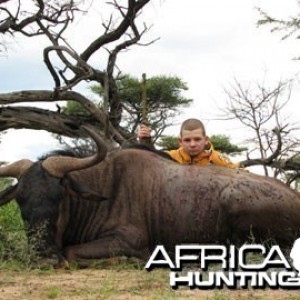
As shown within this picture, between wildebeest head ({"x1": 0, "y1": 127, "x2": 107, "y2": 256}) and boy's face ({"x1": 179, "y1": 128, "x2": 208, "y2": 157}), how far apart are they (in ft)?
2.44

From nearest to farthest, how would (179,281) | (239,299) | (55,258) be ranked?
(239,299), (179,281), (55,258)

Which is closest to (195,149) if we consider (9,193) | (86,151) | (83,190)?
(86,151)

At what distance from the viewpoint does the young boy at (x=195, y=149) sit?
5.59 metres

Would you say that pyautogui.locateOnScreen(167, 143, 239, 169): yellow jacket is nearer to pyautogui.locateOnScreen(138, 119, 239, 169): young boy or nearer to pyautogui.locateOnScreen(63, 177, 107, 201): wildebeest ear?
pyautogui.locateOnScreen(138, 119, 239, 169): young boy

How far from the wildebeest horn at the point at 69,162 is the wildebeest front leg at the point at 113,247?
52 cm

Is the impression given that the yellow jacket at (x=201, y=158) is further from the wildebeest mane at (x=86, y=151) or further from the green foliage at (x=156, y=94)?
the green foliage at (x=156, y=94)

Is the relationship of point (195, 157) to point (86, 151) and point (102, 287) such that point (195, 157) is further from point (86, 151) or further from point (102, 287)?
point (102, 287)

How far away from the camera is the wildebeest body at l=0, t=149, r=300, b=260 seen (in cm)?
516

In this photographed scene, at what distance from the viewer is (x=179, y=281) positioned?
12.6 ft

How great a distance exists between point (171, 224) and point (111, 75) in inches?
221

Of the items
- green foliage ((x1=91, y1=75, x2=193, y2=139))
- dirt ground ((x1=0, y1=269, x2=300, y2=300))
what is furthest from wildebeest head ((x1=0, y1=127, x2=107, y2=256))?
green foliage ((x1=91, y1=75, x2=193, y2=139))

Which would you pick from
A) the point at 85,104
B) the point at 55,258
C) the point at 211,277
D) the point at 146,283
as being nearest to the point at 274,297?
the point at 211,277

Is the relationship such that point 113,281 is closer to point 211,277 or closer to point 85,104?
point 211,277

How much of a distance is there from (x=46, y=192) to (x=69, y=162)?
1.14ft
